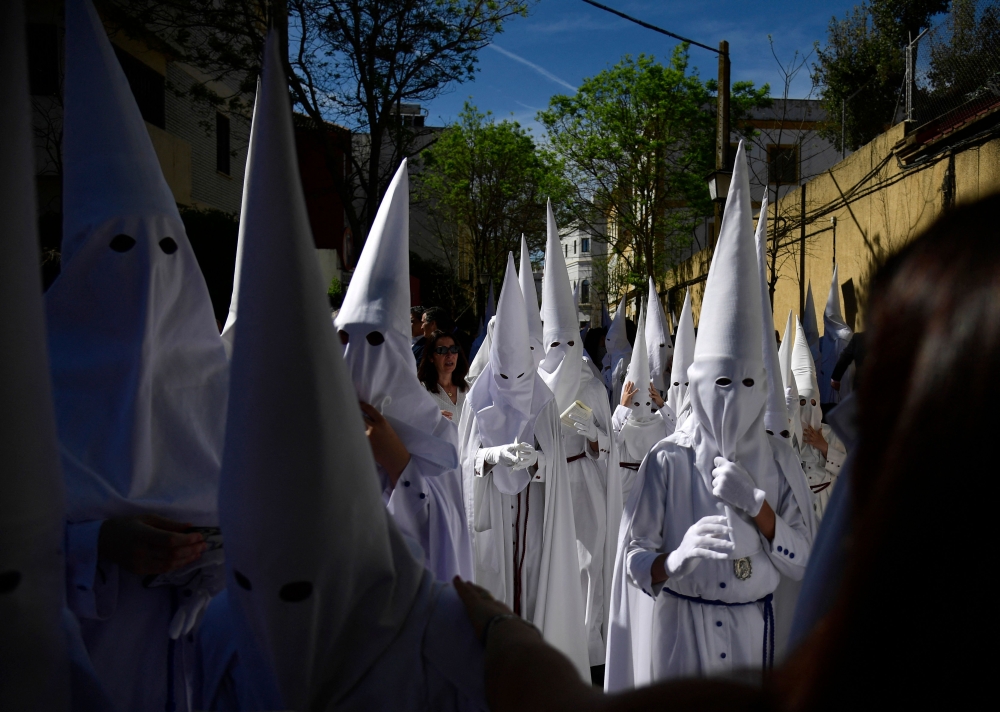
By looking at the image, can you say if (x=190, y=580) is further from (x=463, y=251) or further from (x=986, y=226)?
(x=463, y=251)

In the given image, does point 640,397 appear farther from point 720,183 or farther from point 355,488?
point 355,488

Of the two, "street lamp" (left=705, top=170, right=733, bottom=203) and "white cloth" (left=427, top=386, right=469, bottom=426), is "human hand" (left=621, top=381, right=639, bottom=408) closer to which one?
"white cloth" (left=427, top=386, right=469, bottom=426)

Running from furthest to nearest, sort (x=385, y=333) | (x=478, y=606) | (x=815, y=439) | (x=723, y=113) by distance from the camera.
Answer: (x=723, y=113) < (x=815, y=439) < (x=385, y=333) < (x=478, y=606)

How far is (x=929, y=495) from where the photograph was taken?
750 millimetres

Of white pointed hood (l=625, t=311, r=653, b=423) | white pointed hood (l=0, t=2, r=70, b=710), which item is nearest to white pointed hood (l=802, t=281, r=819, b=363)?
white pointed hood (l=625, t=311, r=653, b=423)

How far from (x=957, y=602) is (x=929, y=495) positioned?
11 centimetres

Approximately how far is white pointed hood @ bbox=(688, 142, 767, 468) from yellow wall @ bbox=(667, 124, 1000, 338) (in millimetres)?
5285

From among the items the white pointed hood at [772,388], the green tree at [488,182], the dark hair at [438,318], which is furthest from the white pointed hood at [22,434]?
the green tree at [488,182]

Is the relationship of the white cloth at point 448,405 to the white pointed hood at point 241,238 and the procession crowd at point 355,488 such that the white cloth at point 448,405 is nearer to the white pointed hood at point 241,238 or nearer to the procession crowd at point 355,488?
the procession crowd at point 355,488

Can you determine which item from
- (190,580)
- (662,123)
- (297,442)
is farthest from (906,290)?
(662,123)

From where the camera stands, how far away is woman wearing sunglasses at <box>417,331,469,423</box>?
5910 millimetres

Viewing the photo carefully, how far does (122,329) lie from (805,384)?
5.26 meters

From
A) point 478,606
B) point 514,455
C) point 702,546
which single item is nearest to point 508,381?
point 514,455

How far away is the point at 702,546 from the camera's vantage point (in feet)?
8.83
